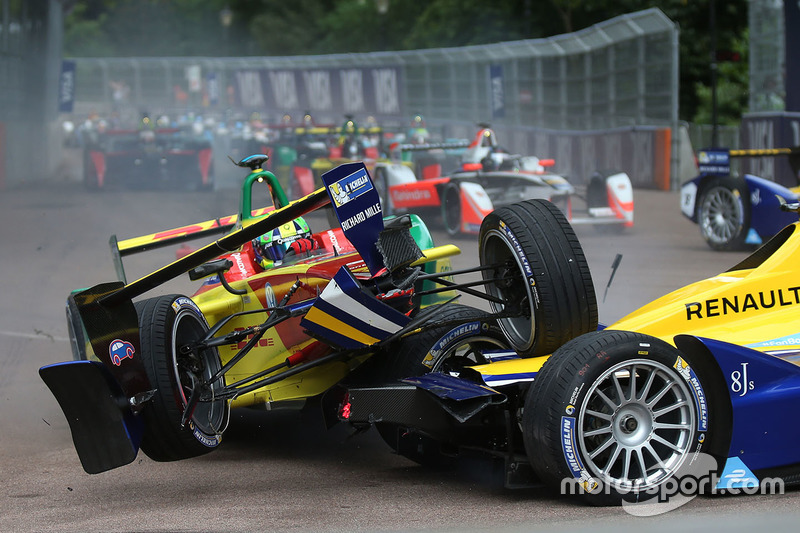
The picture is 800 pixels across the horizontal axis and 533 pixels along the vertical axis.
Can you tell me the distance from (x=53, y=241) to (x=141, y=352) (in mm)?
12303

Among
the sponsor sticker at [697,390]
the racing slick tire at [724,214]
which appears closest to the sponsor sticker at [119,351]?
the sponsor sticker at [697,390]

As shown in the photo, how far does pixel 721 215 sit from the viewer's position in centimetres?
1391

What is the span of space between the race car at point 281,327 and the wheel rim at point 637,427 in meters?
0.59

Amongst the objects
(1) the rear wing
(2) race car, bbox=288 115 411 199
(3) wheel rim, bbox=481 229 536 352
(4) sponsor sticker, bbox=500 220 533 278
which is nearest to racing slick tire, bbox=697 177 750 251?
(2) race car, bbox=288 115 411 199

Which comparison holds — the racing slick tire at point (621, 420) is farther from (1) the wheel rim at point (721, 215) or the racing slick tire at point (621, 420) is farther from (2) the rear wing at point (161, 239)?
(1) the wheel rim at point (721, 215)

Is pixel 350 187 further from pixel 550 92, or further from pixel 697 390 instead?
pixel 550 92

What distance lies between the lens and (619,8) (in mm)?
40062

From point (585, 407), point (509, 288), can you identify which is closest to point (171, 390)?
point (509, 288)

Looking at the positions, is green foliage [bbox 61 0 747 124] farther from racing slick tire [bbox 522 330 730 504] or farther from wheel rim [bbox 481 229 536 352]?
racing slick tire [bbox 522 330 730 504]

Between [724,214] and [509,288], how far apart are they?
9218 millimetres

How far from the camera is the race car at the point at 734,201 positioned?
1301cm

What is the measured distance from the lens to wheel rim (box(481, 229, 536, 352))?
17.6ft

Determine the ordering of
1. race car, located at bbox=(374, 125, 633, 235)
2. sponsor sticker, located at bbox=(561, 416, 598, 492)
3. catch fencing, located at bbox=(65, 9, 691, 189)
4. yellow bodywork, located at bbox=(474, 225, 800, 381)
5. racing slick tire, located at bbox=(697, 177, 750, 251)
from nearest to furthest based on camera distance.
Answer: sponsor sticker, located at bbox=(561, 416, 598, 492)
yellow bodywork, located at bbox=(474, 225, 800, 381)
racing slick tire, located at bbox=(697, 177, 750, 251)
race car, located at bbox=(374, 125, 633, 235)
catch fencing, located at bbox=(65, 9, 691, 189)

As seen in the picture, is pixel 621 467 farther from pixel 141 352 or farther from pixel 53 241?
pixel 53 241
